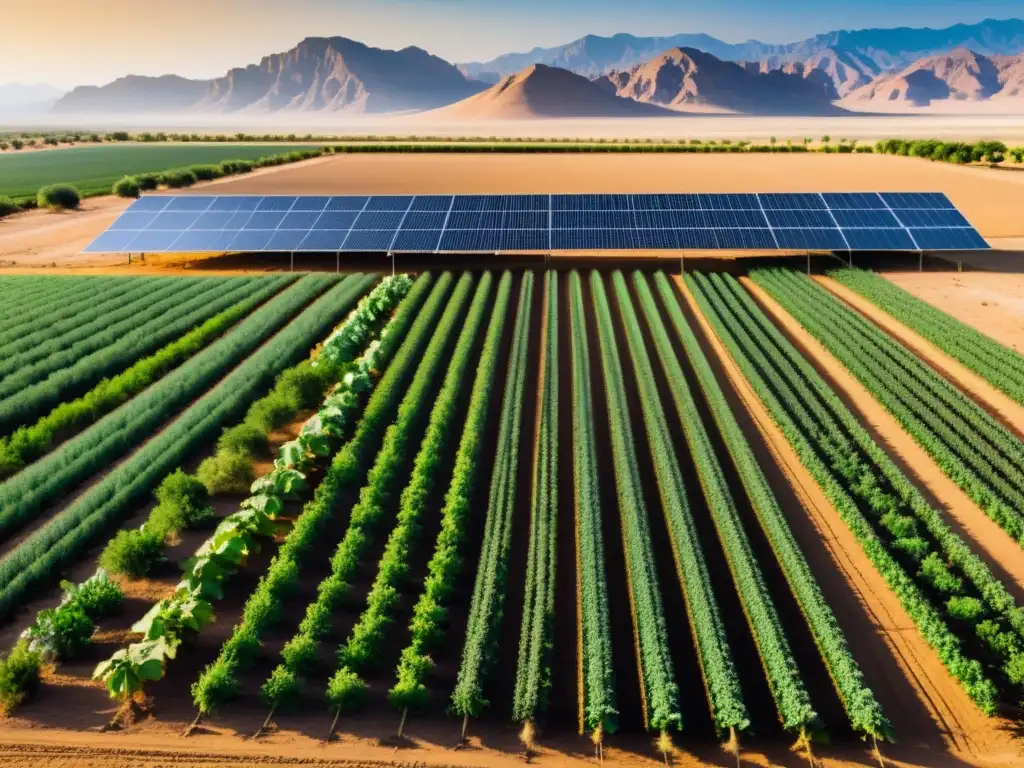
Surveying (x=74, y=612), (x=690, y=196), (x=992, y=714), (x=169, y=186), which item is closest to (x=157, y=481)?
(x=74, y=612)

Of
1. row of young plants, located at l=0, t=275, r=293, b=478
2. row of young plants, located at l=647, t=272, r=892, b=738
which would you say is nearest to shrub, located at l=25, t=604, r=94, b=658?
row of young plants, located at l=0, t=275, r=293, b=478

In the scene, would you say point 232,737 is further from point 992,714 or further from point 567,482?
point 992,714

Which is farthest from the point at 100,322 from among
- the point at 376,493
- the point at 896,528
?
the point at 896,528

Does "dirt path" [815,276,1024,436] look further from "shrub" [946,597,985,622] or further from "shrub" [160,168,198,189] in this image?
"shrub" [160,168,198,189]

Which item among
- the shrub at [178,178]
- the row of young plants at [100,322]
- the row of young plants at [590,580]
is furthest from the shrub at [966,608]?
the shrub at [178,178]

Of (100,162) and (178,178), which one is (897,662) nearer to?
(178,178)
